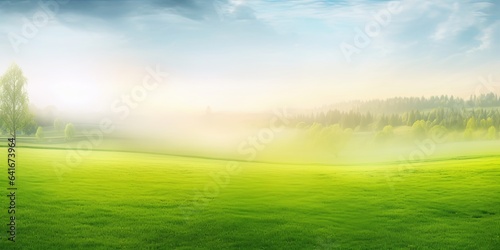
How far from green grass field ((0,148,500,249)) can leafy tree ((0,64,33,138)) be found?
231 inches

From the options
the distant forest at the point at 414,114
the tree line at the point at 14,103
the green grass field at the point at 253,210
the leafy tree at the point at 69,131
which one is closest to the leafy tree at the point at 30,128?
the tree line at the point at 14,103

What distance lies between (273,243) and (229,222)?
9.80ft

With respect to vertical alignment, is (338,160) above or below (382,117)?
below

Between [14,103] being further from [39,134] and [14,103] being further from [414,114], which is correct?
[414,114]

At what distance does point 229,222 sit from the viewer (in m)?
22.6

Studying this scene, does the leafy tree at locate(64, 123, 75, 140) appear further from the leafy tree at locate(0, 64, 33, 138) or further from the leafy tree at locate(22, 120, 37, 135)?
the leafy tree at locate(0, 64, 33, 138)

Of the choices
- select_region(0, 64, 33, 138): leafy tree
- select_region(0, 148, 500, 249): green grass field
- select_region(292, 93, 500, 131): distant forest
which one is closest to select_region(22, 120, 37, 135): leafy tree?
select_region(0, 64, 33, 138): leafy tree

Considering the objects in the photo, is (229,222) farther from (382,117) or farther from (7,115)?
(382,117)

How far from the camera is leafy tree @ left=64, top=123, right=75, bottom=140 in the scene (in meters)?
50.8

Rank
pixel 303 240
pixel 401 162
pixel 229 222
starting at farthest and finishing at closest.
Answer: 1. pixel 401 162
2. pixel 229 222
3. pixel 303 240

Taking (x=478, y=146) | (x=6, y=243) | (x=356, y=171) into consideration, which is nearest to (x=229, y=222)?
(x=6, y=243)

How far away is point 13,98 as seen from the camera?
39.9 metres

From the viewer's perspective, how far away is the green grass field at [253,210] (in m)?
20.7

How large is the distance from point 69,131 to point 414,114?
3637 centimetres
